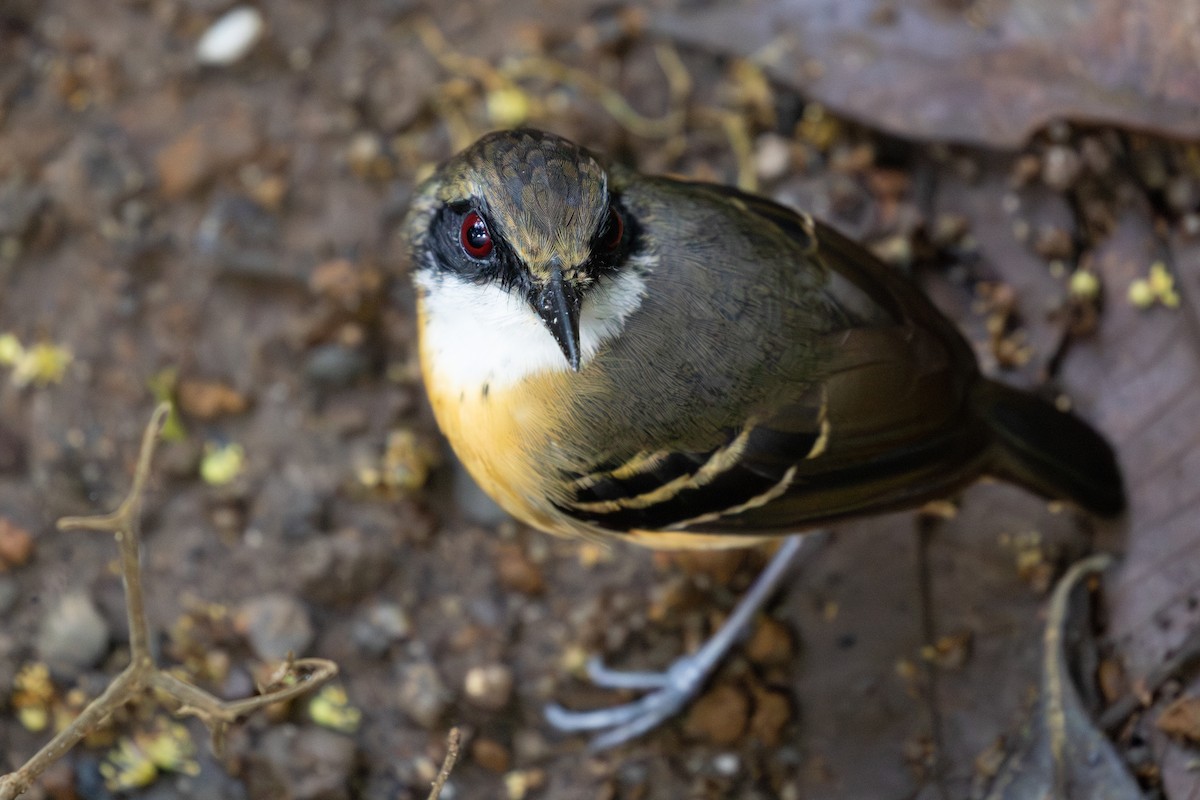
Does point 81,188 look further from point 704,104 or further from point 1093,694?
point 1093,694

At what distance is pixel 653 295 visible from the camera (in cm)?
334

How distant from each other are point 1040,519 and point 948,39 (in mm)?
1821

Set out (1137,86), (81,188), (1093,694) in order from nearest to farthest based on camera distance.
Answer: (1093,694)
(1137,86)
(81,188)

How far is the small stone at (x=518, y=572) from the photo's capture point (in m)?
4.32

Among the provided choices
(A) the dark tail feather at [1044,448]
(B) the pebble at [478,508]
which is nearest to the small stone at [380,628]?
(B) the pebble at [478,508]

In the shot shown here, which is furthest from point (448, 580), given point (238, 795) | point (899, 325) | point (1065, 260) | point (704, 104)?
point (1065, 260)

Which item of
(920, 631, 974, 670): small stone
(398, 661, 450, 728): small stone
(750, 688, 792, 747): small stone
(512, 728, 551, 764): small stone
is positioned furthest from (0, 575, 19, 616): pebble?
(920, 631, 974, 670): small stone

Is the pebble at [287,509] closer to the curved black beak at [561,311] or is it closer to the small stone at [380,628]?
the small stone at [380,628]

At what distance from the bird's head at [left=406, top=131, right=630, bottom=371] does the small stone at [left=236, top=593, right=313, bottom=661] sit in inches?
63.7

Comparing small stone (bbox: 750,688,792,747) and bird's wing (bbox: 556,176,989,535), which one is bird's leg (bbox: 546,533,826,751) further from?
bird's wing (bbox: 556,176,989,535)

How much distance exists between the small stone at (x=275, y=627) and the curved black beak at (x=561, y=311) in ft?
5.92

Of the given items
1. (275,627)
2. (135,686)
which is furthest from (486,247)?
(275,627)

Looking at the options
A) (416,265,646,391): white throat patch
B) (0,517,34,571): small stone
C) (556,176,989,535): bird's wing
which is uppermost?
(416,265,646,391): white throat patch

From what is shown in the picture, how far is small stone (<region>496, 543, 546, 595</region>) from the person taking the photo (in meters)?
4.32
